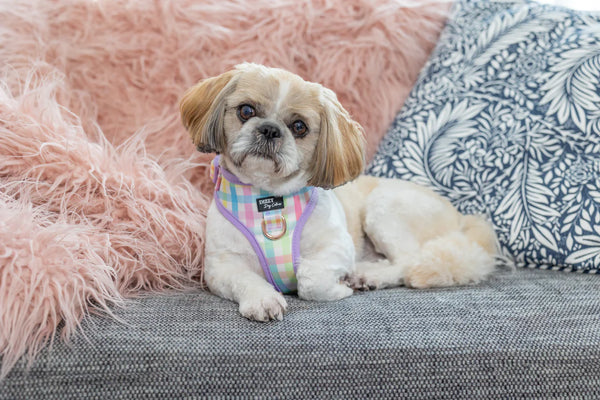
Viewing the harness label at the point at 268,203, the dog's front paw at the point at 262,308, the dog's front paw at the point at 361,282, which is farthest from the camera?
the dog's front paw at the point at 361,282

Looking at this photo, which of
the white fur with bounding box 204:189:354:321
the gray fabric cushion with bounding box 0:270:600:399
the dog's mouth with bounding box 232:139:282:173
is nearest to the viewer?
the gray fabric cushion with bounding box 0:270:600:399

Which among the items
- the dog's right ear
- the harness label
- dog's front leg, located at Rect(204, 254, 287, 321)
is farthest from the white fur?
the dog's right ear

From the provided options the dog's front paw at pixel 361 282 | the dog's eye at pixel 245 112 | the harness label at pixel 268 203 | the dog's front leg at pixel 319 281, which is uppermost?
the dog's eye at pixel 245 112

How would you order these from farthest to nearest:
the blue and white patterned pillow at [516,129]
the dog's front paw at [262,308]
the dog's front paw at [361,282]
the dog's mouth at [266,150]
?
the blue and white patterned pillow at [516,129], the dog's front paw at [361,282], the dog's mouth at [266,150], the dog's front paw at [262,308]

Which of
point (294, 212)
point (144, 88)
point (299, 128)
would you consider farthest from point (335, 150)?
point (144, 88)

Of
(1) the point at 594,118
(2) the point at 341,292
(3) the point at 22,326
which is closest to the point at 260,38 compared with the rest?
(2) the point at 341,292

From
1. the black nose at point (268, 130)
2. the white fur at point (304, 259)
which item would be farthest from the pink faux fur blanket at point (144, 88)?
the black nose at point (268, 130)

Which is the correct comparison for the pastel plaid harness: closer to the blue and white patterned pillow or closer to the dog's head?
the dog's head

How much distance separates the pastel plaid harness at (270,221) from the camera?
5.98 feet

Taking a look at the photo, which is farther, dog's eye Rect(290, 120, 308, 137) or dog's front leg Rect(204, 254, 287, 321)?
dog's eye Rect(290, 120, 308, 137)

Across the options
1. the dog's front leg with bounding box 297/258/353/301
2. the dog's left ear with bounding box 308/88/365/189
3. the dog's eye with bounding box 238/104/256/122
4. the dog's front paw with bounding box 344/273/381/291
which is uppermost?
the dog's eye with bounding box 238/104/256/122

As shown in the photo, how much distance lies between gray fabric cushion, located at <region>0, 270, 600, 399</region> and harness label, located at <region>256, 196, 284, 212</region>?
1.36 feet

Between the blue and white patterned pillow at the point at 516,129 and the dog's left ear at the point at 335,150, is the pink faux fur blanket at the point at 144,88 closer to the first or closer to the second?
the blue and white patterned pillow at the point at 516,129

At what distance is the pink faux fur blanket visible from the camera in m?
1.86
